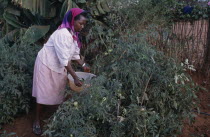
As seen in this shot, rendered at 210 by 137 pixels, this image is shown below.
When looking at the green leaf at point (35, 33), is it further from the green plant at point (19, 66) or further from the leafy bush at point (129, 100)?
the leafy bush at point (129, 100)

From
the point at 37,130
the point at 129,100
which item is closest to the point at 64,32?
the point at 129,100

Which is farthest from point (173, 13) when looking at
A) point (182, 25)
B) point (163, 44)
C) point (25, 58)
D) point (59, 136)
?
point (59, 136)

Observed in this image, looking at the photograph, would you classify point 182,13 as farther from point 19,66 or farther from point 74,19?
point 19,66

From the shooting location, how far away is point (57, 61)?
2988mm

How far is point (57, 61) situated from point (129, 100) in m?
0.97

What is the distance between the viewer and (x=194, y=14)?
256 inches

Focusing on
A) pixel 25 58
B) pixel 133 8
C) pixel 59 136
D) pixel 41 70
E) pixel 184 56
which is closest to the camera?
pixel 59 136

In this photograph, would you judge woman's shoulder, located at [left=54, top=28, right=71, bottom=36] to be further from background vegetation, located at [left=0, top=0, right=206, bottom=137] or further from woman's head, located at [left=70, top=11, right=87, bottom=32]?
background vegetation, located at [left=0, top=0, right=206, bottom=137]

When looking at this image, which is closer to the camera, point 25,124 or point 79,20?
point 79,20

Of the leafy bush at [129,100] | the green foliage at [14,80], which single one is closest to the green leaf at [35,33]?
the green foliage at [14,80]

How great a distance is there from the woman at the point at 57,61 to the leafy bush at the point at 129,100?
350 mm

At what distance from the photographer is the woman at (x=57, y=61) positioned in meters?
2.74

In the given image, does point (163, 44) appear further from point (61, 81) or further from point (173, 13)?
point (173, 13)

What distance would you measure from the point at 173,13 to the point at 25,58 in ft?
14.8
